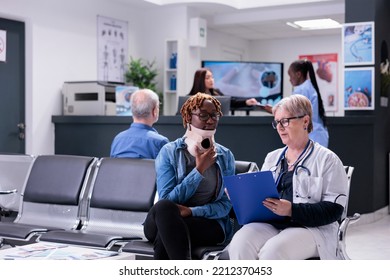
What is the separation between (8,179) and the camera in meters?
4.18

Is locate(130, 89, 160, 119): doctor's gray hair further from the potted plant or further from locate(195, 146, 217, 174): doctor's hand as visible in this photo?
the potted plant

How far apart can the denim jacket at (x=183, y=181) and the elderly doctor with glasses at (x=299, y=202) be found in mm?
300

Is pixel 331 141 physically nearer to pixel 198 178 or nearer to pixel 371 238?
pixel 371 238

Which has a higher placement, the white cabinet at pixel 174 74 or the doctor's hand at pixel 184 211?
the white cabinet at pixel 174 74

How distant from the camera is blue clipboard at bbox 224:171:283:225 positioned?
2545 mm

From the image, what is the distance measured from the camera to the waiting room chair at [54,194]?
3711 mm

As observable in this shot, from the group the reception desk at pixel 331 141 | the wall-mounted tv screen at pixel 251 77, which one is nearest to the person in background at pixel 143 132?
the reception desk at pixel 331 141

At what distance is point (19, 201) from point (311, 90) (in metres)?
2.33

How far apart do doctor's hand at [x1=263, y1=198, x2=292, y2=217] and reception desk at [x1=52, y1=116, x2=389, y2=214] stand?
10.1ft

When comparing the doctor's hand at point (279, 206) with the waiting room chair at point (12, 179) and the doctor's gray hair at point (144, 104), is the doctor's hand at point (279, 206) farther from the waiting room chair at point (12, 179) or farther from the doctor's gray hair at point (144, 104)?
the waiting room chair at point (12, 179)

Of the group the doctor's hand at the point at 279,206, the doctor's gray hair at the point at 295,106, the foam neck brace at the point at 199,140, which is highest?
the doctor's gray hair at the point at 295,106

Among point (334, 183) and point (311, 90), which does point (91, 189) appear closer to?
point (334, 183)

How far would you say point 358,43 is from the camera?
612cm
